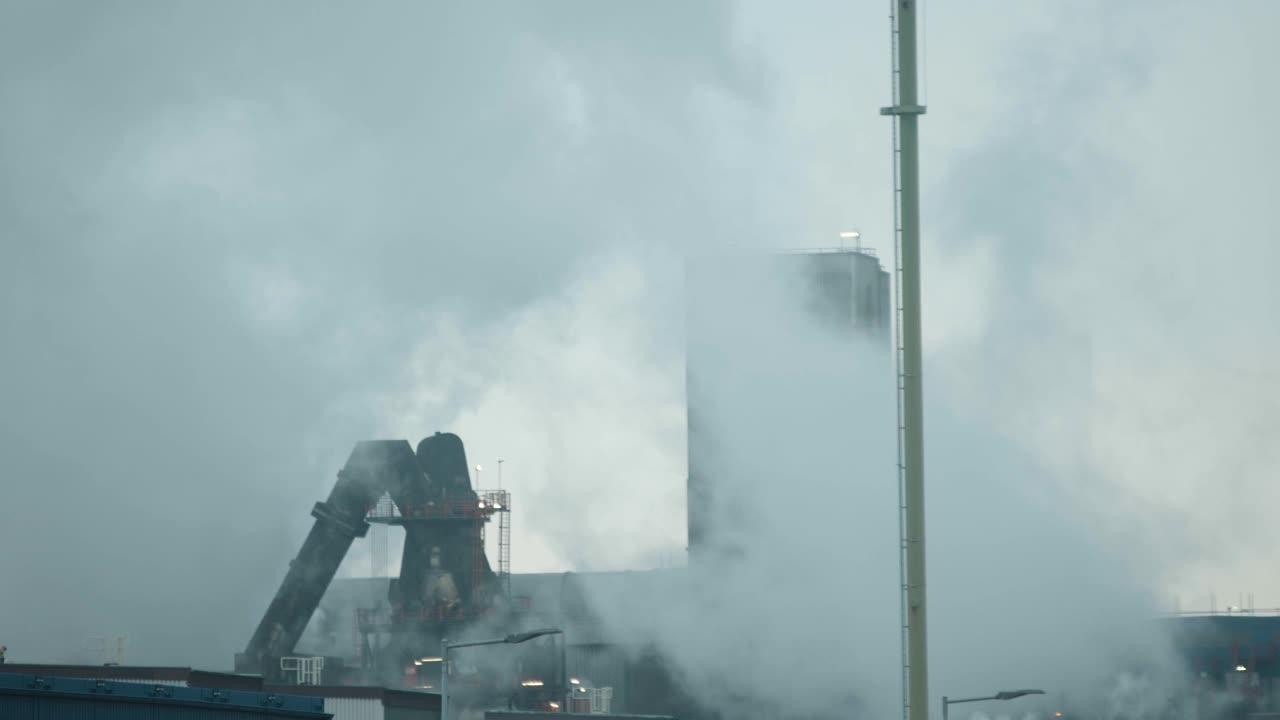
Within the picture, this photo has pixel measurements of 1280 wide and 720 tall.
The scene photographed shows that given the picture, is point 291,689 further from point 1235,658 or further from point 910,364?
point 1235,658

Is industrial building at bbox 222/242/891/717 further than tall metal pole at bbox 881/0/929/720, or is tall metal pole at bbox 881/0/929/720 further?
industrial building at bbox 222/242/891/717

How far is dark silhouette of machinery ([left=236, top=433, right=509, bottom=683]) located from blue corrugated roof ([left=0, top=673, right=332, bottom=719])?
32899 millimetres

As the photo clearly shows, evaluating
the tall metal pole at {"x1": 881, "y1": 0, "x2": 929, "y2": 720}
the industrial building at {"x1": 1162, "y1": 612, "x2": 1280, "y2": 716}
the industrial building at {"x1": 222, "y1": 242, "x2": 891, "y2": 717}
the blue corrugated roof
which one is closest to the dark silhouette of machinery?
the industrial building at {"x1": 222, "y1": 242, "x2": 891, "y2": 717}

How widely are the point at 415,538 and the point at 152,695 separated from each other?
3996cm

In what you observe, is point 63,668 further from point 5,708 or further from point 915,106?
point 915,106

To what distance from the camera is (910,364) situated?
3091 cm

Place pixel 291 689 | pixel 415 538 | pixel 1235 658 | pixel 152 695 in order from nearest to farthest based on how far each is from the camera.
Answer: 1. pixel 152 695
2. pixel 291 689
3. pixel 415 538
4. pixel 1235 658

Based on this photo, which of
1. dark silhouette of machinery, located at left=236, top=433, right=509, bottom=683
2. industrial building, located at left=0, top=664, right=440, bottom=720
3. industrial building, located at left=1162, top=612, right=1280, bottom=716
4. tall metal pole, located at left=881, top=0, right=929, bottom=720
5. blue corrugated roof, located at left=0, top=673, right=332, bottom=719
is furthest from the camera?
industrial building, located at left=1162, top=612, right=1280, bottom=716

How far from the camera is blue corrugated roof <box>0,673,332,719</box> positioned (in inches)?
1558

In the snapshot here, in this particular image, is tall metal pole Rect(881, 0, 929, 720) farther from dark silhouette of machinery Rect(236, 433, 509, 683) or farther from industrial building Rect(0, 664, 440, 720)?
dark silhouette of machinery Rect(236, 433, 509, 683)

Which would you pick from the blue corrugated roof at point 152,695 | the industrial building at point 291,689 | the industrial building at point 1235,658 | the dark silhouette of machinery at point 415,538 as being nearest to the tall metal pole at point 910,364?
the blue corrugated roof at point 152,695

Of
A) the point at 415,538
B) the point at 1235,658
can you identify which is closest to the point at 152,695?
the point at 415,538

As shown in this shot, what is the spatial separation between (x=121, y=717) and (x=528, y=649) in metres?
42.0

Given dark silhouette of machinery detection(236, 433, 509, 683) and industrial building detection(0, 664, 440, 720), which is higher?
dark silhouette of machinery detection(236, 433, 509, 683)
